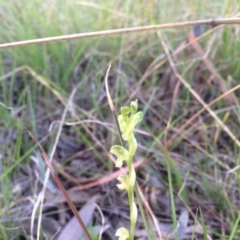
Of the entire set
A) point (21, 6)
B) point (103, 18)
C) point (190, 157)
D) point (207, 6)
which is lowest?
point (190, 157)

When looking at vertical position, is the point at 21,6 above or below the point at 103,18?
above

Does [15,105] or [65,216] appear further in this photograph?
[15,105]

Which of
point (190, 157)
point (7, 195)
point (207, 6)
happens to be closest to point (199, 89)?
point (190, 157)

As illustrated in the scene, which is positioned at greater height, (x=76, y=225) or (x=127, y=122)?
(x=127, y=122)

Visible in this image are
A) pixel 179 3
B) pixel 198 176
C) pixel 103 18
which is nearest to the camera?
pixel 198 176

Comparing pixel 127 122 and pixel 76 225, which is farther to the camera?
pixel 76 225

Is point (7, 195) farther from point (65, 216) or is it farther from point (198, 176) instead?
point (198, 176)

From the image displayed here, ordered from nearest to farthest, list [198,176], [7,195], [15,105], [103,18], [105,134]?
1. [7,195]
2. [198,176]
3. [105,134]
4. [15,105]
5. [103,18]

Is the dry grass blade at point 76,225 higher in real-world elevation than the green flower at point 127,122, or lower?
lower

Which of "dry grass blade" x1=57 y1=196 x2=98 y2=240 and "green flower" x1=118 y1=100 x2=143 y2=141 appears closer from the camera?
"green flower" x1=118 y1=100 x2=143 y2=141

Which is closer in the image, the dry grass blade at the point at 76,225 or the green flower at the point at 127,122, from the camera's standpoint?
the green flower at the point at 127,122

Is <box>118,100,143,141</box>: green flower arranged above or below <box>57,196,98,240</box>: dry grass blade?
above
